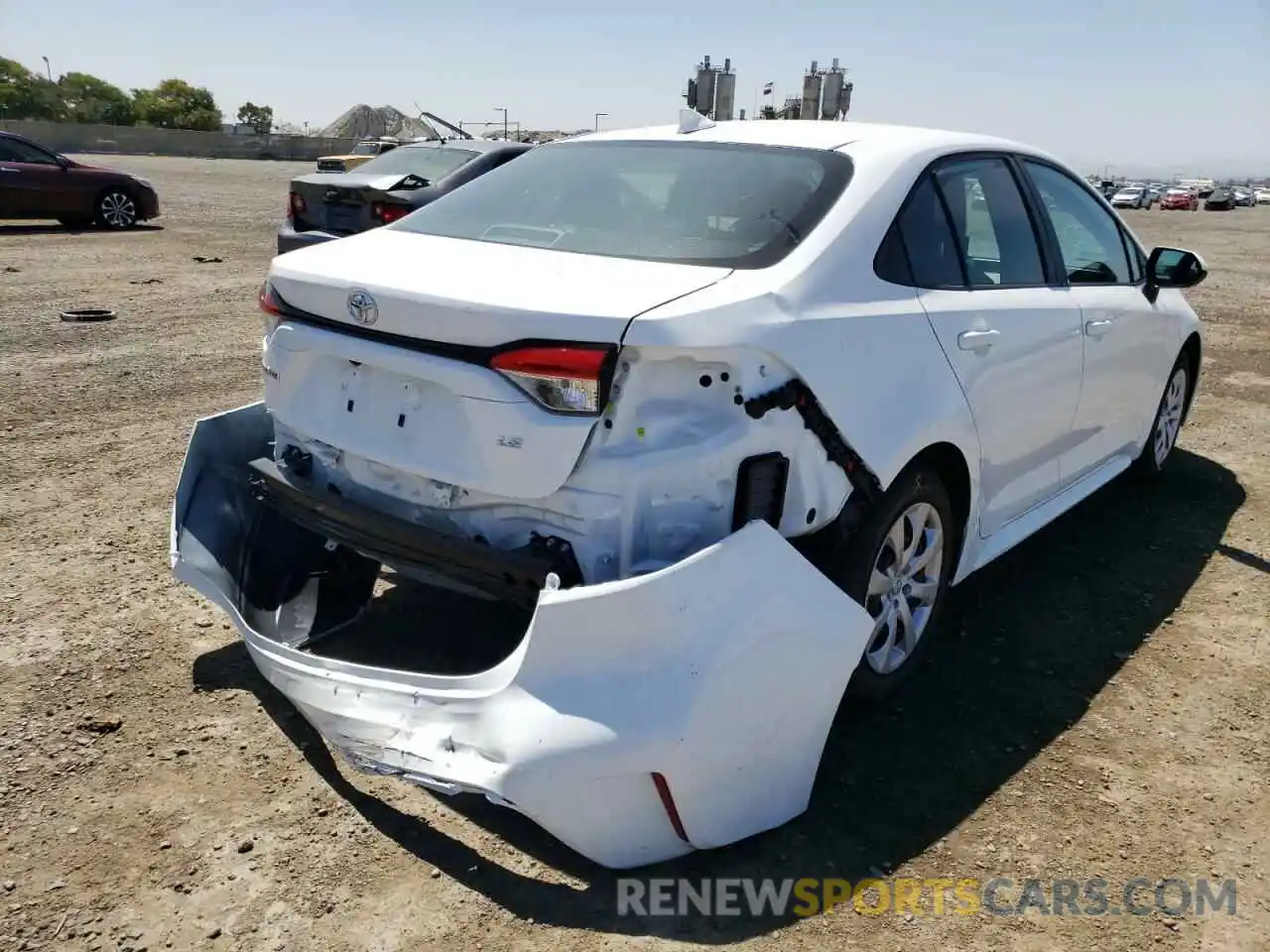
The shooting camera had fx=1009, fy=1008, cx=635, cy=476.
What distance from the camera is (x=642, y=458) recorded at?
95.0 inches

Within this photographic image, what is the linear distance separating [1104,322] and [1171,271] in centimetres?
89

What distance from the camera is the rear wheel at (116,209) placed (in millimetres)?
15961

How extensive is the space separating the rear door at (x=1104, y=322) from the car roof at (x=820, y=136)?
52 centimetres

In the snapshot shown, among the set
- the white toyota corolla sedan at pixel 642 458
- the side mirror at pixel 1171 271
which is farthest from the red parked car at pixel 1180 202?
the white toyota corolla sedan at pixel 642 458

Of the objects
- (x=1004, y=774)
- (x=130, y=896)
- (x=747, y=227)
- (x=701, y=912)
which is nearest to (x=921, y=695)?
(x=1004, y=774)

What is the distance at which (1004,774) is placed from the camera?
300cm

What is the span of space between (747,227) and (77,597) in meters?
2.83

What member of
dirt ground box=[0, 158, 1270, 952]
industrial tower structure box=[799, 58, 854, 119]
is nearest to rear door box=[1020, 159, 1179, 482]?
dirt ground box=[0, 158, 1270, 952]

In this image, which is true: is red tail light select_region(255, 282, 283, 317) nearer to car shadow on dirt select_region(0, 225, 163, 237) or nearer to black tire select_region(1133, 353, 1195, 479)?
black tire select_region(1133, 353, 1195, 479)

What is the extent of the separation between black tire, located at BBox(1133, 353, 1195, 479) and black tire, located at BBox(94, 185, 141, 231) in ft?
51.8

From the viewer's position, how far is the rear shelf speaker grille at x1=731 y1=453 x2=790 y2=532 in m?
2.49

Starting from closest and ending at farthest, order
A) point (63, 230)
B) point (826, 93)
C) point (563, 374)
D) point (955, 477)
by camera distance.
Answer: point (563, 374), point (955, 477), point (63, 230), point (826, 93)

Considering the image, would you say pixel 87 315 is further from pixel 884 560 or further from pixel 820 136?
pixel 884 560

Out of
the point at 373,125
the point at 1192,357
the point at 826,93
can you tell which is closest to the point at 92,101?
the point at 373,125
